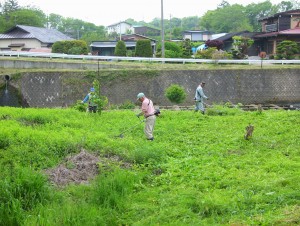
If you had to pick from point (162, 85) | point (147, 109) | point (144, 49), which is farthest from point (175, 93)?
point (144, 49)

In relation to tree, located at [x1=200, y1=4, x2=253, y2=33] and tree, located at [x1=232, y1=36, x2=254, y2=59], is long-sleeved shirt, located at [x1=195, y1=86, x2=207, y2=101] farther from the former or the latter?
tree, located at [x1=200, y1=4, x2=253, y2=33]

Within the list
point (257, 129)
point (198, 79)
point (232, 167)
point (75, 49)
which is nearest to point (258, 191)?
→ point (232, 167)

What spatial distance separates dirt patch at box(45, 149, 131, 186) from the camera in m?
9.52

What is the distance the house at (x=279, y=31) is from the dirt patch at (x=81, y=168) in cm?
3075

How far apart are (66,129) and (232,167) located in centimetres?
598

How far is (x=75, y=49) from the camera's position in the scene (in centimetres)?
3525

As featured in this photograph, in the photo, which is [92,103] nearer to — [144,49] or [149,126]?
[149,126]

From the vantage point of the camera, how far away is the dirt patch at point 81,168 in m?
9.52

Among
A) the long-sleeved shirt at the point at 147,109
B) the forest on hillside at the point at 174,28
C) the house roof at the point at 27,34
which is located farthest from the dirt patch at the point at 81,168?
the forest on hillside at the point at 174,28

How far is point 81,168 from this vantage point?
33.3 feet

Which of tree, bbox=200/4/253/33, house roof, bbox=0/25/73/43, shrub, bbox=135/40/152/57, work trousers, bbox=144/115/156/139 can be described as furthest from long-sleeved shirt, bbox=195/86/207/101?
tree, bbox=200/4/253/33

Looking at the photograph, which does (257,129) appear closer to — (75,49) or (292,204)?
(292,204)

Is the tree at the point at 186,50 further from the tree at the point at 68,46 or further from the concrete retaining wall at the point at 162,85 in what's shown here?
the concrete retaining wall at the point at 162,85

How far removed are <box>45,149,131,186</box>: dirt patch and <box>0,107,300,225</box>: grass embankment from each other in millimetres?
177
